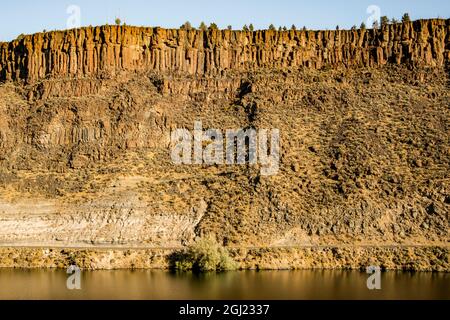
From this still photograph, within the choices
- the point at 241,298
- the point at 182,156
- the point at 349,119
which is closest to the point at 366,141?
the point at 349,119

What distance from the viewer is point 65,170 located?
3095 inches

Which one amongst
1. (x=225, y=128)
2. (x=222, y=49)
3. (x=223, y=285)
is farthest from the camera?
(x=222, y=49)

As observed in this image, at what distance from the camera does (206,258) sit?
62750mm

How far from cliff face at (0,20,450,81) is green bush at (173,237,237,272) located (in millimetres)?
27378

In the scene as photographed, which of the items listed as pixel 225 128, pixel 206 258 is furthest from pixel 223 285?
pixel 225 128

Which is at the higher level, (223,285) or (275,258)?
(275,258)

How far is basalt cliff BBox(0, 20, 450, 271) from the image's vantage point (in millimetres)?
68062

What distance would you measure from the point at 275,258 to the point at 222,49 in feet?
94.4

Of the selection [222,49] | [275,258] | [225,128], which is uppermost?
[222,49]

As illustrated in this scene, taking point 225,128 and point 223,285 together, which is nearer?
point 223,285

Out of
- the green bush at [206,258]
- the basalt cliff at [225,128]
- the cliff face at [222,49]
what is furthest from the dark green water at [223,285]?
the cliff face at [222,49]

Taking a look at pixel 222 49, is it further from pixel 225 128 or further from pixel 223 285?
pixel 223 285

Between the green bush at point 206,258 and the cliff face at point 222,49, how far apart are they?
89.8ft
